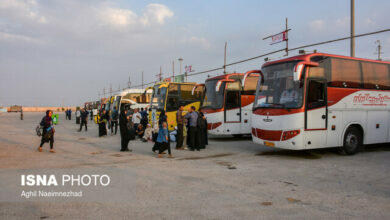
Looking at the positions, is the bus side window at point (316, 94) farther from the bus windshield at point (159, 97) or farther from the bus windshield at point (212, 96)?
the bus windshield at point (159, 97)

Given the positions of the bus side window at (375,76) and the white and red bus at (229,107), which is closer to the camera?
the bus side window at (375,76)

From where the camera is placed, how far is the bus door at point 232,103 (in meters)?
16.0

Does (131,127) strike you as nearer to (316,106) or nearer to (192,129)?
(192,129)

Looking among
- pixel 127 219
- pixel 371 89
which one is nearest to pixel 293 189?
pixel 127 219

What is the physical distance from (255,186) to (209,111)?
9817 mm

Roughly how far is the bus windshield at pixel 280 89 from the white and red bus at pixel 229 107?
4.58 m

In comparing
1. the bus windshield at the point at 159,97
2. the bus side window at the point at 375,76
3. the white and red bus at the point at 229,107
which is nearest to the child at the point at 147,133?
the bus windshield at the point at 159,97

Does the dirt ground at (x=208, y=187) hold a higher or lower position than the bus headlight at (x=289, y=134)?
lower

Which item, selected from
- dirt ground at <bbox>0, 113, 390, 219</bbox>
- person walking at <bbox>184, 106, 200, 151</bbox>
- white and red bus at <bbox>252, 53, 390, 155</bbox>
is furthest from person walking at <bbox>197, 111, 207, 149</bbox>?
white and red bus at <bbox>252, 53, 390, 155</bbox>

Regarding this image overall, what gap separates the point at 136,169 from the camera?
28.3ft

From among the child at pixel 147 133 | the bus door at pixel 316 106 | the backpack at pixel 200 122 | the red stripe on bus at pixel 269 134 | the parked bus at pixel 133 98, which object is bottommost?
the child at pixel 147 133

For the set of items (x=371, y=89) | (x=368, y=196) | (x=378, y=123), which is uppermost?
(x=371, y=89)

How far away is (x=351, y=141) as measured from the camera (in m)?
11.3

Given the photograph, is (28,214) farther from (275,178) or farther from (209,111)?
(209,111)
